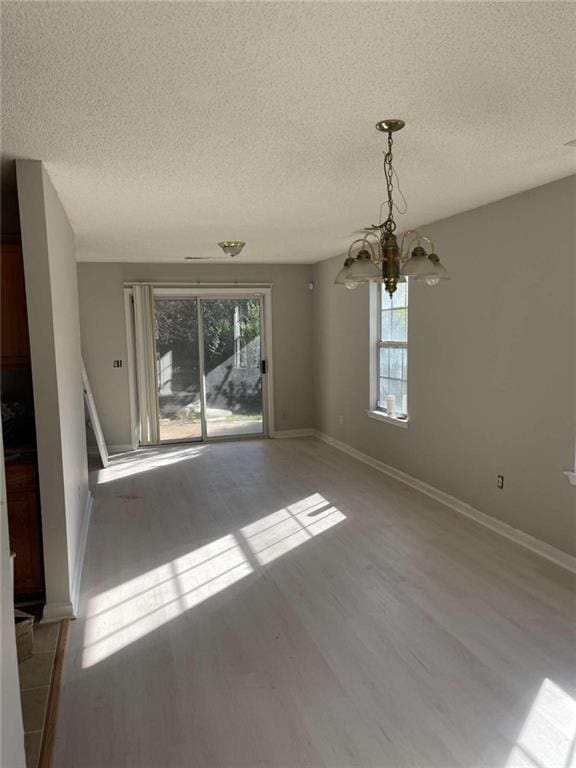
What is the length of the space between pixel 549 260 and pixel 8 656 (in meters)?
3.52

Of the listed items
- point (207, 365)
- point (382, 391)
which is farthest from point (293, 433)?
point (382, 391)

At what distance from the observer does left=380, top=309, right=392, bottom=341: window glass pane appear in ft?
18.9

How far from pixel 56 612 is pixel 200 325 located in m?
4.87

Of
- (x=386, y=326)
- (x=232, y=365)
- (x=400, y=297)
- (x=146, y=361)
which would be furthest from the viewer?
(x=232, y=365)

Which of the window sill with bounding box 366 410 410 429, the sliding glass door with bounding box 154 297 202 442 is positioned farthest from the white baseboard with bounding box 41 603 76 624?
the sliding glass door with bounding box 154 297 202 442

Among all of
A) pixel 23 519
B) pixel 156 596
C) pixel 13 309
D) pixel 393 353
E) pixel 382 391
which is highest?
pixel 13 309

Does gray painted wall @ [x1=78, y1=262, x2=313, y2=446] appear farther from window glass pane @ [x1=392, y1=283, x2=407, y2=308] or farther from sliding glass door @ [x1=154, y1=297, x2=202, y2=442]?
window glass pane @ [x1=392, y1=283, x2=407, y2=308]

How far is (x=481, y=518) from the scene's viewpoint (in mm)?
4262

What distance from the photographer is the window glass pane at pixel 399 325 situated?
5.45m

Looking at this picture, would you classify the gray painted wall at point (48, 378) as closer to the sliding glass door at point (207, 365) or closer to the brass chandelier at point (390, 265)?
the brass chandelier at point (390, 265)

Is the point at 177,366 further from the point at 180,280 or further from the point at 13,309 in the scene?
the point at 13,309

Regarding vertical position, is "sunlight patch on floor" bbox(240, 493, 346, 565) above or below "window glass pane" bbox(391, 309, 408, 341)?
below

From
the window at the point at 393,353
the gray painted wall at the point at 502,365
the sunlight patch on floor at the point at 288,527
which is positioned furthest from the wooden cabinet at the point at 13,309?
the window at the point at 393,353

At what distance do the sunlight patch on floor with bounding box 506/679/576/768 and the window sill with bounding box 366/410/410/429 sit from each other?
3185mm
